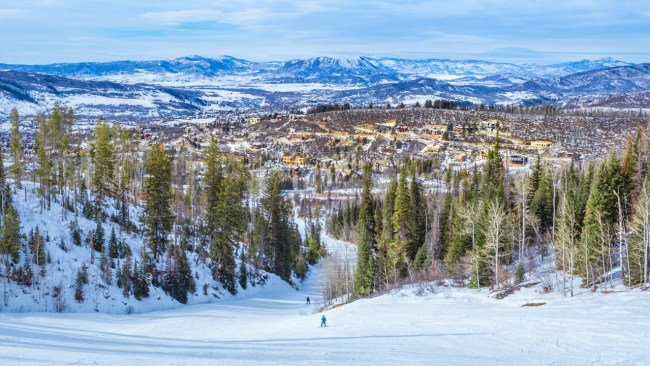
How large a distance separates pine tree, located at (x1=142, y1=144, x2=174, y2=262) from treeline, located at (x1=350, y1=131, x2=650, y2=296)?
22.2 m

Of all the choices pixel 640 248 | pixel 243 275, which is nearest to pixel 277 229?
pixel 243 275

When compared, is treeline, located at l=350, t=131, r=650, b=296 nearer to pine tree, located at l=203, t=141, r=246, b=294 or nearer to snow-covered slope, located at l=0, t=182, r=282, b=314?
pine tree, located at l=203, t=141, r=246, b=294

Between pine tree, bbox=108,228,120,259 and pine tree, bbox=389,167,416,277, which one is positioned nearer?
pine tree, bbox=108,228,120,259

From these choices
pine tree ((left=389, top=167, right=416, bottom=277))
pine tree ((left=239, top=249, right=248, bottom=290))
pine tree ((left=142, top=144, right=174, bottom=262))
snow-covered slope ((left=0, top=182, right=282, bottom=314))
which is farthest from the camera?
pine tree ((left=389, top=167, right=416, bottom=277))

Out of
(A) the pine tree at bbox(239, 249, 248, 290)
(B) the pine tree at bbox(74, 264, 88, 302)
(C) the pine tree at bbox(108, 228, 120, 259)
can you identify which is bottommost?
(A) the pine tree at bbox(239, 249, 248, 290)

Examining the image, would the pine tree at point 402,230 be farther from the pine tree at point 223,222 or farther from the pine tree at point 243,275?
the pine tree at point 223,222

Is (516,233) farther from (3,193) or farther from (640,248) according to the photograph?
(3,193)

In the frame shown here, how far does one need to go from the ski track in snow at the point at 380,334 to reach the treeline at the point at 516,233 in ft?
16.7

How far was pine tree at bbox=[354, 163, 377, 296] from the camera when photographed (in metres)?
57.1

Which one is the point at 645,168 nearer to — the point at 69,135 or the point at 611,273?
the point at 611,273

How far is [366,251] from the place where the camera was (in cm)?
5928

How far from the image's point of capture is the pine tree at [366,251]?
187ft

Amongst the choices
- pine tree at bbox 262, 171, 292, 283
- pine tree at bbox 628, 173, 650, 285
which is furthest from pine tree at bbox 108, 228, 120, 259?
pine tree at bbox 628, 173, 650, 285

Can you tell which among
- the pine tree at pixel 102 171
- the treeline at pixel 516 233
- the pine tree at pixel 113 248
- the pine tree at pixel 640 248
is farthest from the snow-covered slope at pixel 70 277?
the pine tree at pixel 640 248
